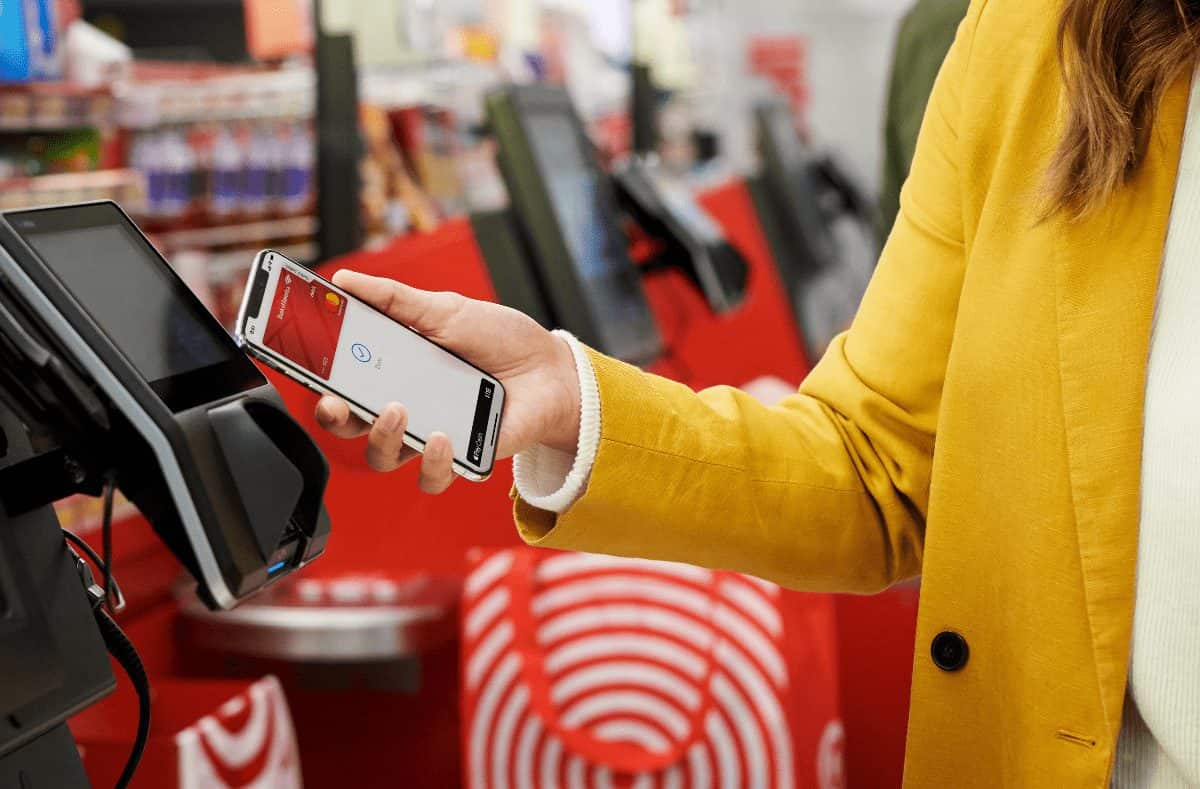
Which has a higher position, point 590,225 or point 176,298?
point 176,298

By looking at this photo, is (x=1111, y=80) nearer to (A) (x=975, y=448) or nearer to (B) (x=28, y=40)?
(A) (x=975, y=448)

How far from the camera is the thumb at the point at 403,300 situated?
0.87 meters

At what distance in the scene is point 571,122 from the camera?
7.31ft

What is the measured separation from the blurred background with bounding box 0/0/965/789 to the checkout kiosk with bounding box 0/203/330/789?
2.52 ft

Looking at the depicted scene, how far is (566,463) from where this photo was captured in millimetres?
1010

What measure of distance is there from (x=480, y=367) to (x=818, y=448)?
28 cm

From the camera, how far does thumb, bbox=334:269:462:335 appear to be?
0.87 meters

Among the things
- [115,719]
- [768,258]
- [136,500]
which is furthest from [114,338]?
[768,258]

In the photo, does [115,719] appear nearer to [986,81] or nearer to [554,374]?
[554,374]

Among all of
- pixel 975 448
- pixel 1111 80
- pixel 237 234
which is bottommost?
pixel 237 234

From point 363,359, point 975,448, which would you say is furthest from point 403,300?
point 975,448

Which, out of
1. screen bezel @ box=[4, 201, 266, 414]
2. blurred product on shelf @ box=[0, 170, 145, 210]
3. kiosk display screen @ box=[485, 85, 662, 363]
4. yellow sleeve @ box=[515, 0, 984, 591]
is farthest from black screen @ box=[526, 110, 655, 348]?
blurred product on shelf @ box=[0, 170, 145, 210]

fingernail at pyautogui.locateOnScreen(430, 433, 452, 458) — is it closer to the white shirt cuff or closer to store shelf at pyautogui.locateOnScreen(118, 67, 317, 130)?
the white shirt cuff

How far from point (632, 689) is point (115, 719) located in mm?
569
